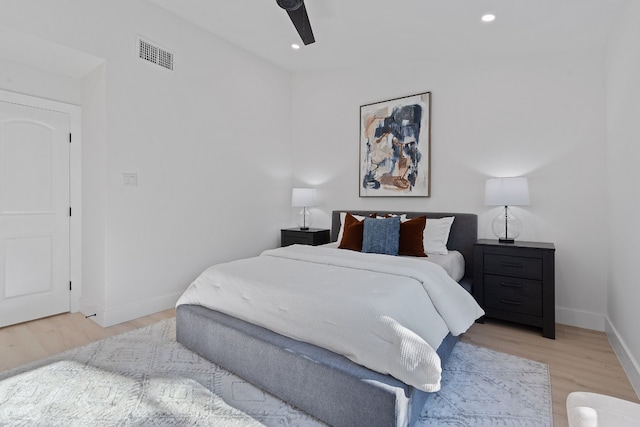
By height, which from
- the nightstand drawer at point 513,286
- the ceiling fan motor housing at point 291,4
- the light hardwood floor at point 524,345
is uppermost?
the ceiling fan motor housing at point 291,4

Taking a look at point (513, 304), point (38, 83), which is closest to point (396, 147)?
point (513, 304)

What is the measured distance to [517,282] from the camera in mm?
2836

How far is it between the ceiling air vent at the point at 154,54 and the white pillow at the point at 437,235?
9.92ft

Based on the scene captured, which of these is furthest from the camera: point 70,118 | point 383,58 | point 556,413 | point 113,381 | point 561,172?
point 383,58

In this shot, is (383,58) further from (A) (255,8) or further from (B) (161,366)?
(B) (161,366)

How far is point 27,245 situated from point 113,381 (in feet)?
6.26

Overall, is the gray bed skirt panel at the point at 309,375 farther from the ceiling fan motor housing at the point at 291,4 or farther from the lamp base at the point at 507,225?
the ceiling fan motor housing at the point at 291,4

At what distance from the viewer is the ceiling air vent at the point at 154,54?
3.08 m

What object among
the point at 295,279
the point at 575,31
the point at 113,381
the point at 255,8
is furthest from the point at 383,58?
the point at 113,381

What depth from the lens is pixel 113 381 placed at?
2.01 m

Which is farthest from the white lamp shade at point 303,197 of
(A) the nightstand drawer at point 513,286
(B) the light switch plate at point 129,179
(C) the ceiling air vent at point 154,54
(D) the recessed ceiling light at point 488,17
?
(D) the recessed ceiling light at point 488,17

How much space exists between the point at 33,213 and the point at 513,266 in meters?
4.32

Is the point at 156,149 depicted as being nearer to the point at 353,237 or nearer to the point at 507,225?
the point at 353,237

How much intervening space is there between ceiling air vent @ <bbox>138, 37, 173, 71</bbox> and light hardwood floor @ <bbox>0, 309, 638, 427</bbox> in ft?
7.94
